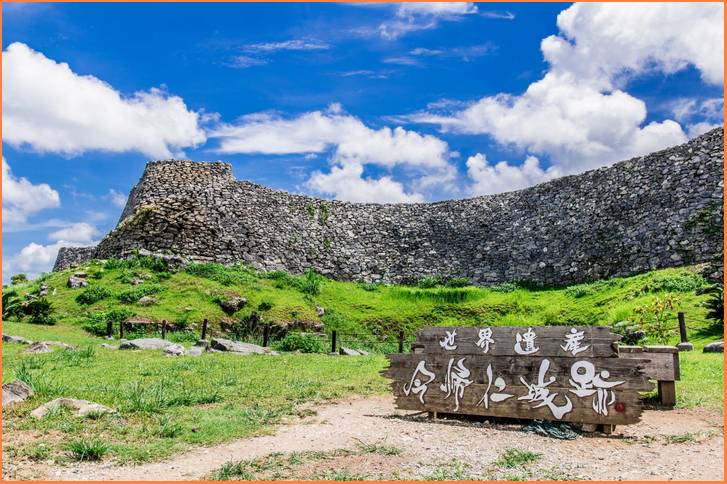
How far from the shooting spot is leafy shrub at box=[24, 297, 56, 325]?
67.3 feet

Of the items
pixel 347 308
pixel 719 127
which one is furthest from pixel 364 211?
pixel 719 127

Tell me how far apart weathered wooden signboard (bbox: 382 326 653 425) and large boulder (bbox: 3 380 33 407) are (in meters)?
5.31

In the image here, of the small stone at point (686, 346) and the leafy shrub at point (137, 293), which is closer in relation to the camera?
the small stone at point (686, 346)

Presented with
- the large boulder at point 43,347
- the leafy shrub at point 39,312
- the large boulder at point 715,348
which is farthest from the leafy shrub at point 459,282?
the large boulder at point 43,347

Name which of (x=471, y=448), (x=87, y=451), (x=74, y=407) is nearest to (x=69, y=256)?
(x=74, y=407)

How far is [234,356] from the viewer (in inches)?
576

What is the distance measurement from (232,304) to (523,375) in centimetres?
1719

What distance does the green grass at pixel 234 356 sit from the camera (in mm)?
6887

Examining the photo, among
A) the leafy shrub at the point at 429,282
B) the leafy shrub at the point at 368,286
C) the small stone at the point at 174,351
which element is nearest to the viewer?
the small stone at the point at 174,351

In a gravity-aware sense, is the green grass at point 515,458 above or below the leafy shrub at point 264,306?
below

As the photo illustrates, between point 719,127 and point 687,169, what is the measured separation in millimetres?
2228

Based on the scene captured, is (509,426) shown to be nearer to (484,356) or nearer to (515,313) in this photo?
(484,356)

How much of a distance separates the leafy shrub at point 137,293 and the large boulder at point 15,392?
14611 millimetres

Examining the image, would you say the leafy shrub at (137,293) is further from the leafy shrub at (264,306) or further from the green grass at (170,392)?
the green grass at (170,392)
